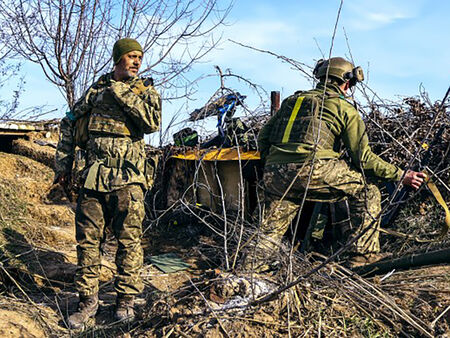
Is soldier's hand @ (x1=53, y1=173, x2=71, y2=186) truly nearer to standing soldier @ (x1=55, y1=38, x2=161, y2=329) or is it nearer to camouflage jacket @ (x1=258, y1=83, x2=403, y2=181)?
standing soldier @ (x1=55, y1=38, x2=161, y2=329)

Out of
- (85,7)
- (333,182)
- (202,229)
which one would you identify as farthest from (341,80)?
(85,7)

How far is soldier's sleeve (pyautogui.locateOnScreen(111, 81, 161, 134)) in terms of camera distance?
3.86m

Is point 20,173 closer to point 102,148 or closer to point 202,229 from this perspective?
point 202,229

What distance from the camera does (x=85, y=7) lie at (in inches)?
338

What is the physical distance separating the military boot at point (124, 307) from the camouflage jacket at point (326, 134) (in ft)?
5.29

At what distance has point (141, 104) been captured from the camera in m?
3.88

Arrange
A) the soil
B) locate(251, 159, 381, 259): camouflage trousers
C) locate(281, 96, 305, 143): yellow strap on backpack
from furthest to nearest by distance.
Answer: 1. locate(281, 96, 305, 143): yellow strap on backpack
2. locate(251, 159, 381, 259): camouflage trousers
3. the soil

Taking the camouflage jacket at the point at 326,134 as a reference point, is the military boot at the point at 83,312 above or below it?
below

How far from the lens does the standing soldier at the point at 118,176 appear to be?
12.7 feet

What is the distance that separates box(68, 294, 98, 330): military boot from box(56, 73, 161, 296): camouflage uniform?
0.05m

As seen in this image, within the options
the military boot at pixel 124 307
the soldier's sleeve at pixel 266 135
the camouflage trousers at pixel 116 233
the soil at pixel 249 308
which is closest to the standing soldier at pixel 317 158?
the soldier's sleeve at pixel 266 135

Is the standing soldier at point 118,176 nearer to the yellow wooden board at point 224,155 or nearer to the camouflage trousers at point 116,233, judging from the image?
the camouflage trousers at point 116,233

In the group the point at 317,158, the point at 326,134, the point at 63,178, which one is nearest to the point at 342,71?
the point at 326,134

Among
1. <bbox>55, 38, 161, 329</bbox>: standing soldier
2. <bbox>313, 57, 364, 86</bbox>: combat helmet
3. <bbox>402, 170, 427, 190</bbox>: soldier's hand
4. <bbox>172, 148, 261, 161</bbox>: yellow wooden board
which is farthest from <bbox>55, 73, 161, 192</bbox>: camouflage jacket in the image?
<bbox>402, 170, 427, 190</bbox>: soldier's hand
